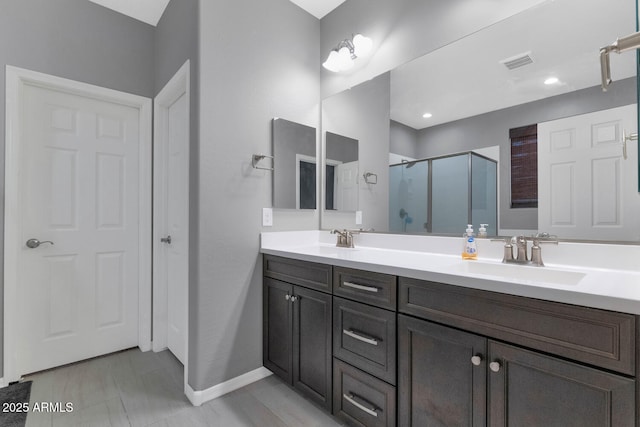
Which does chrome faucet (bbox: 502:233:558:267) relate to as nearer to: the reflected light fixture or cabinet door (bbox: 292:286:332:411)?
cabinet door (bbox: 292:286:332:411)

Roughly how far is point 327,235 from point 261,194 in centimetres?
64

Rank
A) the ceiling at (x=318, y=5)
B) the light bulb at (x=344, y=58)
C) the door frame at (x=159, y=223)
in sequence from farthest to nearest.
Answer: the door frame at (x=159, y=223) → the ceiling at (x=318, y=5) → the light bulb at (x=344, y=58)

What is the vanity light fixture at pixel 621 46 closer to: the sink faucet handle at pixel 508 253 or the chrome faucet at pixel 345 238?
the sink faucet handle at pixel 508 253

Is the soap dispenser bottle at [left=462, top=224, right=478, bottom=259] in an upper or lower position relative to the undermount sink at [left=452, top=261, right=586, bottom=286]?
upper

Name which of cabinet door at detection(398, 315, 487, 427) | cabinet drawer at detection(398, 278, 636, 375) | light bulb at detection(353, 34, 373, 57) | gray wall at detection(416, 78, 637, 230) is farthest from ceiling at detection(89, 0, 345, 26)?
cabinet door at detection(398, 315, 487, 427)

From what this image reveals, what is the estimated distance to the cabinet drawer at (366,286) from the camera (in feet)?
4.17

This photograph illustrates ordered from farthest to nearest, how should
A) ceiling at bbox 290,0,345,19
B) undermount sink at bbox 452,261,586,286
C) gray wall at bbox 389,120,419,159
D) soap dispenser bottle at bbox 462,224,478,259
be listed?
ceiling at bbox 290,0,345,19 → gray wall at bbox 389,120,419,159 → soap dispenser bottle at bbox 462,224,478,259 → undermount sink at bbox 452,261,586,286

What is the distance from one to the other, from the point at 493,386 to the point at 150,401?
1848mm

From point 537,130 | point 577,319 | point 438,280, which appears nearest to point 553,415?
point 577,319

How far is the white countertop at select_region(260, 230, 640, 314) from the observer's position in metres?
0.83

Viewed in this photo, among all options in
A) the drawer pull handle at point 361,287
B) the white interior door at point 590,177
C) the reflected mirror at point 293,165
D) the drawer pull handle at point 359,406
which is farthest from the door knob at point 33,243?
the white interior door at point 590,177

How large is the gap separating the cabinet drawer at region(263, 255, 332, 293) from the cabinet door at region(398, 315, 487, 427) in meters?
0.47

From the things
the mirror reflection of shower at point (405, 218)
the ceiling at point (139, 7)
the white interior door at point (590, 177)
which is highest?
the ceiling at point (139, 7)

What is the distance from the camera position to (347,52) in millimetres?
2152
